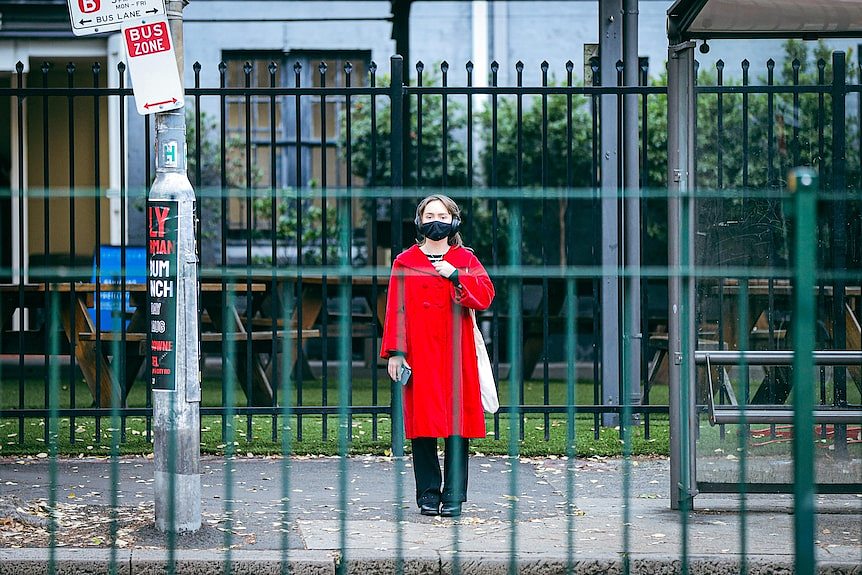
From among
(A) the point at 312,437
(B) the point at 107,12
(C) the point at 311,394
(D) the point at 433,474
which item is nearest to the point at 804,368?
(D) the point at 433,474

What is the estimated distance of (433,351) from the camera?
6.41 metres

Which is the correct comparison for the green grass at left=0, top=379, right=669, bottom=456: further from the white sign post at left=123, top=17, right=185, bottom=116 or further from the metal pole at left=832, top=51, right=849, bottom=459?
the white sign post at left=123, top=17, right=185, bottom=116

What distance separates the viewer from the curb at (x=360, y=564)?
5.31 meters

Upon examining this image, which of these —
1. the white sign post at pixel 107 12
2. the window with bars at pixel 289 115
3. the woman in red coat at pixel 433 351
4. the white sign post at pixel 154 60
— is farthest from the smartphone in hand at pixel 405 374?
the window with bars at pixel 289 115

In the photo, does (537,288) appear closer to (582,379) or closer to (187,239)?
(582,379)

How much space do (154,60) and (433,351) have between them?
1885 millimetres

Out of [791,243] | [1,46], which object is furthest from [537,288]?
[791,243]

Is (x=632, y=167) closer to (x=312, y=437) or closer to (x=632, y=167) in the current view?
(x=632, y=167)

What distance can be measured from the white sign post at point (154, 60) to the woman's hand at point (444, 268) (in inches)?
55.3

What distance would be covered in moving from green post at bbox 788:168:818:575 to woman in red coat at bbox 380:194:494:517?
96.2 inches

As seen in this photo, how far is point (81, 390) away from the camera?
40.3 feet

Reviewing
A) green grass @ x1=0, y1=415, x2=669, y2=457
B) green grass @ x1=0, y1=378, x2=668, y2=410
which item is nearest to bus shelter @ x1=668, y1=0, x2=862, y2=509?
green grass @ x1=0, y1=415, x2=669, y2=457

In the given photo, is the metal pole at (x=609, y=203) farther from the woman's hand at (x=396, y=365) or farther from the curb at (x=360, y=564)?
the curb at (x=360, y=564)

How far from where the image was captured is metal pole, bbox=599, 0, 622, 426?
9.27m
